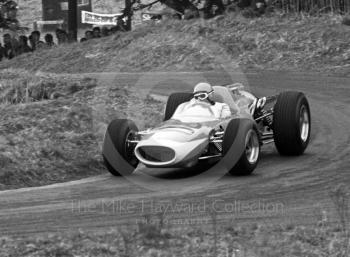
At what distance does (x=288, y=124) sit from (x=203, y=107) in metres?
1.25

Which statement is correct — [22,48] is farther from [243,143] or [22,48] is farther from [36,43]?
[243,143]

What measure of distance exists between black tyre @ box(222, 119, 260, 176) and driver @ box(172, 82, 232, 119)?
789mm

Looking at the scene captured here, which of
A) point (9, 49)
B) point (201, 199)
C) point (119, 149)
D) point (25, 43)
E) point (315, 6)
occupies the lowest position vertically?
point (9, 49)

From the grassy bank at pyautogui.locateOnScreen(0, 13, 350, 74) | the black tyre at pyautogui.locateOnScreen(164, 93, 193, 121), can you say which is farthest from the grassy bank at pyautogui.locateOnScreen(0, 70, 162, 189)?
the grassy bank at pyautogui.locateOnScreen(0, 13, 350, 74)

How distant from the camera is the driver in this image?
36.9ft

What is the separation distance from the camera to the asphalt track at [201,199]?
316 inches

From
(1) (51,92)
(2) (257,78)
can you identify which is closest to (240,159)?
(1) (51,92)

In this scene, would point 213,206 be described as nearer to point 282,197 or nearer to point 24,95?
point 282,197

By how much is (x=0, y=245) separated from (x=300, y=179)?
14.6ft

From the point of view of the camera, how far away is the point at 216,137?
1077cm

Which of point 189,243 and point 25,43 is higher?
point 189,243

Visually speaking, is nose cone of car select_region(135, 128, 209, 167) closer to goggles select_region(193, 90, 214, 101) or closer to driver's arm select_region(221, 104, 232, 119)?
driver's arm select_region(221, 104, 232, 119)

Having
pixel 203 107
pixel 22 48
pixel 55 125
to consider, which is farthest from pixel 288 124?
pixel 22 48

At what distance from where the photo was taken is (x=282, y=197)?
9.07 meters
